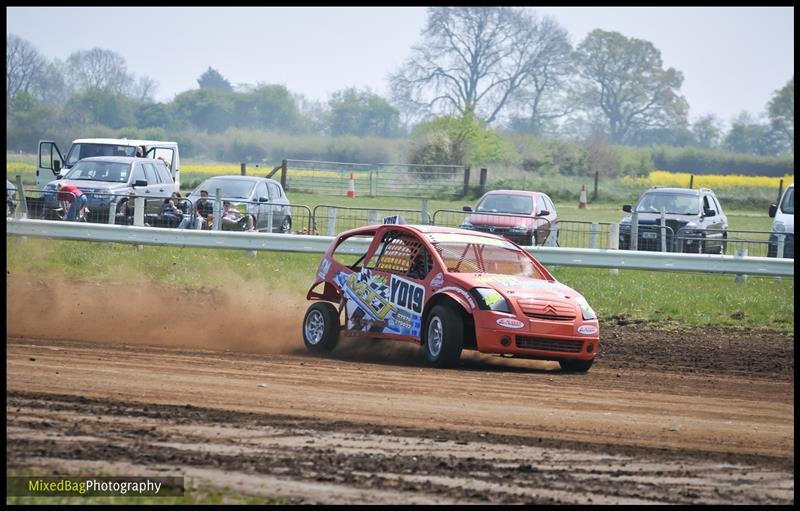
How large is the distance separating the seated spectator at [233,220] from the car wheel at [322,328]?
345 inches

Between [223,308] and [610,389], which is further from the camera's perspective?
[223,308]

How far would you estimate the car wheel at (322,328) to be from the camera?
13.3m

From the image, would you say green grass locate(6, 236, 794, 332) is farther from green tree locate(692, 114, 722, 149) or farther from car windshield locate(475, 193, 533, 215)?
green tree locate(692, 114, 722, 149)

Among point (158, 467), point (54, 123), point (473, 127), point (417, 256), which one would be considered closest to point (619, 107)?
point (473, 127)

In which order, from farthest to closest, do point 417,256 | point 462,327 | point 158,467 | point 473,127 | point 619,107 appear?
point 619,107, point 473,127, point 417,256, point 462,327, point 158,467

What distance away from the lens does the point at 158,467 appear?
6785 millimetres

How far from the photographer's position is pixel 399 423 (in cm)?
852

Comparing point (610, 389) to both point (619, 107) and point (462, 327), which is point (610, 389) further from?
point (619, 107)

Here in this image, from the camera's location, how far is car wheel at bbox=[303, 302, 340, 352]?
522 inches

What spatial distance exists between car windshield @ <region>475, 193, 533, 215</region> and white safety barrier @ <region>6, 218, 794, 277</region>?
6685mm

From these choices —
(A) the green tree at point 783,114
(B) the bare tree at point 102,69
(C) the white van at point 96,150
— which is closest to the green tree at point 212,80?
(B) the bare tree at point 102,69

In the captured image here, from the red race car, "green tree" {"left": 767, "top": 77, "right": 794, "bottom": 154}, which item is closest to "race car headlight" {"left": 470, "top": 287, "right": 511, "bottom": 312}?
the red race car


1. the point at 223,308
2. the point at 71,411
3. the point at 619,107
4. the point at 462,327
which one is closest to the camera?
the point at 71,411

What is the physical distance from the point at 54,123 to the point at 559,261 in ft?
131
